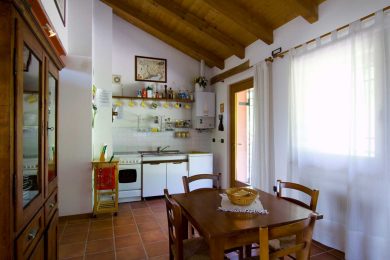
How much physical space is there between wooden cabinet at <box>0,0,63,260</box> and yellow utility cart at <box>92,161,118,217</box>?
1.66 metres

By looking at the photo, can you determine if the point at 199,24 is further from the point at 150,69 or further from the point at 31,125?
the point at 31,125

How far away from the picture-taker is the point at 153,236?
2711 millimetres

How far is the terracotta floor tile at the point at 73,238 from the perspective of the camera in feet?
8.43

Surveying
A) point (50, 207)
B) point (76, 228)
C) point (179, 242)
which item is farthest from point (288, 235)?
point (76, 228)

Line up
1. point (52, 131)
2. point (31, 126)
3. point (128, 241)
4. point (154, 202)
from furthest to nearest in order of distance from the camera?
1. point (154, 202)
2. point (128, 241)
3. point (52, 131)
4. point (31, 126)

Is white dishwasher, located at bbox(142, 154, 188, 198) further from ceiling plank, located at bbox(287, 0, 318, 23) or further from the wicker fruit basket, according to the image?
ceiling plank, located at bbox(287, 0, 318, 23)

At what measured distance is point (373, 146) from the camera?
76.1 inches

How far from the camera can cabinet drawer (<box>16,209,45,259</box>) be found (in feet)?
3.31

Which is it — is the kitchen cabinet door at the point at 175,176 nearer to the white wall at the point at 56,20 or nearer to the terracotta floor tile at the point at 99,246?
the terracotta floor tile at the point at 99,246

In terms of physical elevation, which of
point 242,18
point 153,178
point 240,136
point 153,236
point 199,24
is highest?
point 199,24

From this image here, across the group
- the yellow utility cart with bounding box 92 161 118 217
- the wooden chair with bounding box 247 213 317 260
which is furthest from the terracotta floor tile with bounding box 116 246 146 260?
the wooden chair with bounding box 247 213 317 260

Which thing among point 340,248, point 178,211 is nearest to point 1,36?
point 178,211

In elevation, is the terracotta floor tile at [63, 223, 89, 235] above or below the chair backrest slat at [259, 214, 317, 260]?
below

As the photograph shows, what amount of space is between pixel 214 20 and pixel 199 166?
8.49 ft
